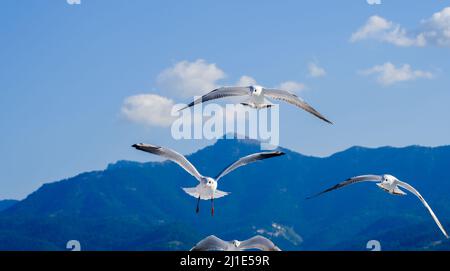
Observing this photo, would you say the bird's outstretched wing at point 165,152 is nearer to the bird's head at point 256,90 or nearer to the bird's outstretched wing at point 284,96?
the bird's head at point 256,90

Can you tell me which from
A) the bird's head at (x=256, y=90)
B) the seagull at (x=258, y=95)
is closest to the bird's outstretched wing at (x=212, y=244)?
the seagull at (x=258, y=95)

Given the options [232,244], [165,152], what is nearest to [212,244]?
[232,244]

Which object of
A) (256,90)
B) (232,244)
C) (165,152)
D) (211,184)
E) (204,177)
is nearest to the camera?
(165,152)

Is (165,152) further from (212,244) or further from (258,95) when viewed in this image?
(258,95)

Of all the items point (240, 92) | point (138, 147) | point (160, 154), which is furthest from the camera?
point (240, 92)

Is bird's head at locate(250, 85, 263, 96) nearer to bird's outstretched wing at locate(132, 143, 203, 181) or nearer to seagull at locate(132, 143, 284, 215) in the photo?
seagull at locate(132, 143, 284, 215)

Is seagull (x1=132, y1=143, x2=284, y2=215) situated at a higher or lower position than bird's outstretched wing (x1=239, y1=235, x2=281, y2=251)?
higher

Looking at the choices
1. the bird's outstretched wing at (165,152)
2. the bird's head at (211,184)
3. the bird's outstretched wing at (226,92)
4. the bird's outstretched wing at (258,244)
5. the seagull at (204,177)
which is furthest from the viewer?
the bird's outstretched wing at (226,92)

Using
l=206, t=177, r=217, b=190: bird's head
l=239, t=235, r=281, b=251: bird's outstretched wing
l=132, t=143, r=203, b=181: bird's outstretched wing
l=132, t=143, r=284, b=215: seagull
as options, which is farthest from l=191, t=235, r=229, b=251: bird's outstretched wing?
l=132, t=143, r=203, b=181: bird's outstretched wing
